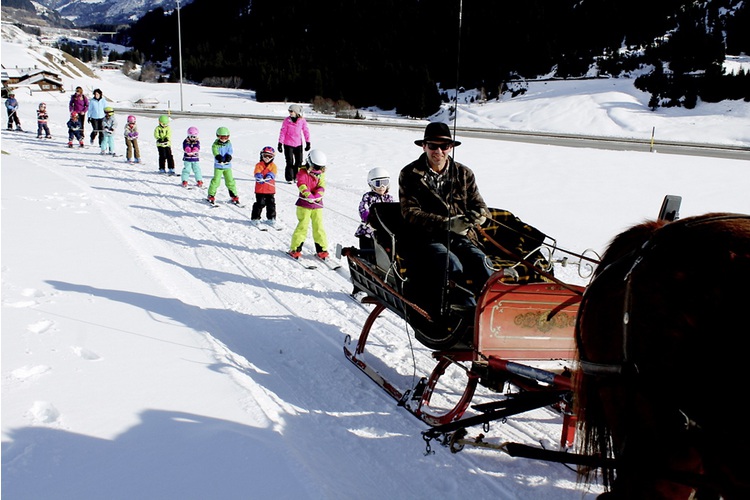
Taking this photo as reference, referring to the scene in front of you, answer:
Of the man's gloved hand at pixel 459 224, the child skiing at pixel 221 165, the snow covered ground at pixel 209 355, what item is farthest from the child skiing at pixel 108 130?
the man's gloved hand at pixel 459 224

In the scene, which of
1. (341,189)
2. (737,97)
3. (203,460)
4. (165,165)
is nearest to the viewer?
(203,460)

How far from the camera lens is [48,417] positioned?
11.5 ft

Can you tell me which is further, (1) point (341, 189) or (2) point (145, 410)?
(1) point (341, 189)

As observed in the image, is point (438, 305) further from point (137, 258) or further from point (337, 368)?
point (137, 258)

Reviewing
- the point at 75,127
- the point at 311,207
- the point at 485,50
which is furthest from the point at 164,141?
the point at 485,50

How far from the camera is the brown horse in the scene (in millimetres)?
1923

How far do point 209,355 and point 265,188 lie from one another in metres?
4.95

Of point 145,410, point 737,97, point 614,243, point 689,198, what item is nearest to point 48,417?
point 145,410

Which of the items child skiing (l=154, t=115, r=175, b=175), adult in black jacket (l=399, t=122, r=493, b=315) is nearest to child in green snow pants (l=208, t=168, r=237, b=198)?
child skiing (l=154, t=115, r=175, b=175)

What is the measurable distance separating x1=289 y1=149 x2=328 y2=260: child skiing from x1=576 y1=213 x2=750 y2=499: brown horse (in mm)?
5636

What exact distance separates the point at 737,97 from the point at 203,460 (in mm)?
32568

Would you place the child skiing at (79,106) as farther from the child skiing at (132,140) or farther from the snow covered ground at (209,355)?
the snow covered ground at (209,355)

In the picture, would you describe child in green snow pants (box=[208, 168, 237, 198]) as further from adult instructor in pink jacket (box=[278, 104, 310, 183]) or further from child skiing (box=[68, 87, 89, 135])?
child skiing (box=[68, 87, 89, 135])

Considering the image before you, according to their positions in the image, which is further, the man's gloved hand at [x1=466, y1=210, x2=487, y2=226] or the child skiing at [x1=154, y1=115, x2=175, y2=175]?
the child skiing at [x1=154, y1=115, x2=175, y2=175]
